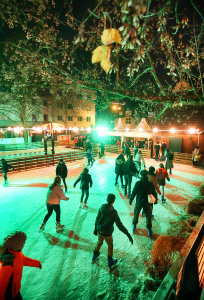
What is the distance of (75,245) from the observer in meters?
4.03

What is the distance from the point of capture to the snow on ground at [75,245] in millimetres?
2953

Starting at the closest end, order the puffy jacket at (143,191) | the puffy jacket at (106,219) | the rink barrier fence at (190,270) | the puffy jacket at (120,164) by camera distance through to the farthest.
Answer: the rink barrier fence at (190,270), the puffy jacket at (106,219), the puffy jacket at (143,191), the puffy jacket at (120,164)

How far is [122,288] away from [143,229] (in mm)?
1979

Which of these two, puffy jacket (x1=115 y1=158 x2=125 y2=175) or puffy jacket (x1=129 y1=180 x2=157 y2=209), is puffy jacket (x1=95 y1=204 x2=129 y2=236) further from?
puffy jacket (x1=115 y1=158 x2=125 y2=175)

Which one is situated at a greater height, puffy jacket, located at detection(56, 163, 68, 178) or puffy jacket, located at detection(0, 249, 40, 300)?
puffy jacket, located at detection(56, 163, 68, 178)

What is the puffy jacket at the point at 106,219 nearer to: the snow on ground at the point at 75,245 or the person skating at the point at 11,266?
the snow on ground at the point at 75,245

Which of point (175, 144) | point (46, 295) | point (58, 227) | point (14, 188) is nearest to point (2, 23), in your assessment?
point (14, 188)

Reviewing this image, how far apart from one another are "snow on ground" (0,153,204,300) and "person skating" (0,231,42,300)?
1.29 meters

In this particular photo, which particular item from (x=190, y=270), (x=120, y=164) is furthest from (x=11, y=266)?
(x=120, y=164)

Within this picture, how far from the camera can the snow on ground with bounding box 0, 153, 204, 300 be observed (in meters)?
2.95

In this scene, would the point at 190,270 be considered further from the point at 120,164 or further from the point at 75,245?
the point at 120,164

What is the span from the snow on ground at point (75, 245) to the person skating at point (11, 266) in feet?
4.22

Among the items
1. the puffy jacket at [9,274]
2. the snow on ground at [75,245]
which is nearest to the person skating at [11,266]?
the puffy jacket at [9,274]

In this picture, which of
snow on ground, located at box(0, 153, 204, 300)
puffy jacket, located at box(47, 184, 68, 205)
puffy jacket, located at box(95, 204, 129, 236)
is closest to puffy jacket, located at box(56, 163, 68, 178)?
snow on ground, located at box(0, 153, 204, 300)
